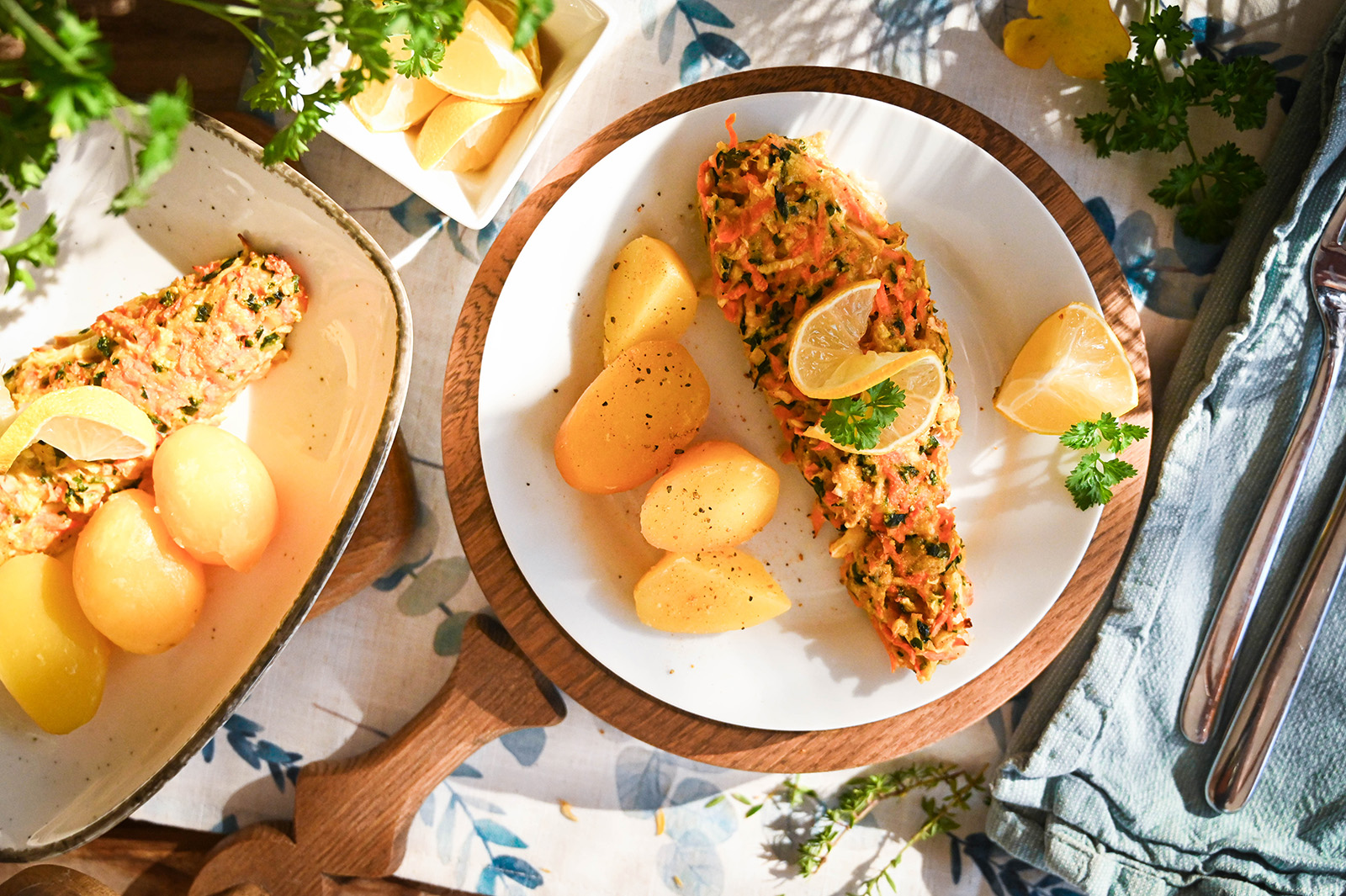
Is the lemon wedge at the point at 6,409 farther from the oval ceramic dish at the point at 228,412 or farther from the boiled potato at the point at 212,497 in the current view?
the boiled potato at the point at 212,497

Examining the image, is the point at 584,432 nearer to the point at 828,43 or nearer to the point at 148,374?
the point at 148,374

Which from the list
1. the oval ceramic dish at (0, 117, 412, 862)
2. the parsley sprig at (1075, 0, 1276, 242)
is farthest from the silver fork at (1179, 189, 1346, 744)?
the oval ceramic dish at (0, 117, 412, 862)

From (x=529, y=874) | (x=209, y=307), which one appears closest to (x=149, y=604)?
(x=209, y=307)

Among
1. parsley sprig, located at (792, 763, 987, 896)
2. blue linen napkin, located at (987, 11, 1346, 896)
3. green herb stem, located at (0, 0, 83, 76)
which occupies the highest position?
green herb stem, located at (0, 0, 83, 76)

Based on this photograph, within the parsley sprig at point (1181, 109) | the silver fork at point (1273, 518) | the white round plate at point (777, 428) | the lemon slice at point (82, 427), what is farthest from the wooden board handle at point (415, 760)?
the parsley sprig at point (1181, 109)

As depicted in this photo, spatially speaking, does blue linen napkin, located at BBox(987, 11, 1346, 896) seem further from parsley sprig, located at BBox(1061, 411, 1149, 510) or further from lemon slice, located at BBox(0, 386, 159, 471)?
lemon slice, located at BBox(0, 386, 159, 471)

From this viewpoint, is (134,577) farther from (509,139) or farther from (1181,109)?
(1181,109)
